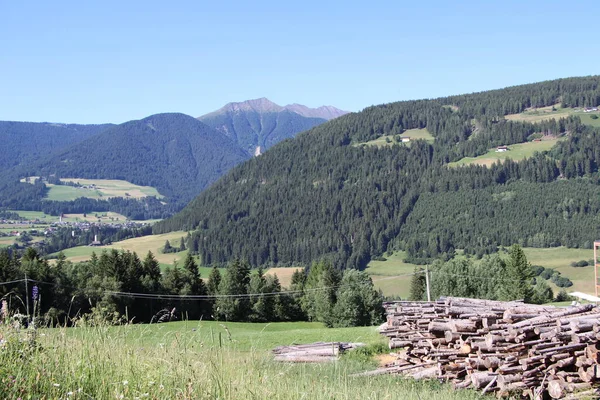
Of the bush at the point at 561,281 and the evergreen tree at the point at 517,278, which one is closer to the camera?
the evergreen tree at the point at 517,278

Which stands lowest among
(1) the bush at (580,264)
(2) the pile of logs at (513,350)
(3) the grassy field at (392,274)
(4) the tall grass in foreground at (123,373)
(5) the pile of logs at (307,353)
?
(3) the grassy field at (392,274)

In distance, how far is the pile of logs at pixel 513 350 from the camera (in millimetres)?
12766

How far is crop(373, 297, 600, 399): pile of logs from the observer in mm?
12766

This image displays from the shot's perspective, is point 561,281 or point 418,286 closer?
point 418,286

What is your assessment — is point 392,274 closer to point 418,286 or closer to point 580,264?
point 580,264

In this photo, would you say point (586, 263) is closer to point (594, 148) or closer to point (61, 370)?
point (594, 148)

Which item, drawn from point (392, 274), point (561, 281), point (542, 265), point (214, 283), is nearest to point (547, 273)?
point (561, 281)

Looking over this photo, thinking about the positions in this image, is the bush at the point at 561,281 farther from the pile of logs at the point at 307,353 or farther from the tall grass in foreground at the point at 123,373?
the tall grass in foreground at the point at 123,373

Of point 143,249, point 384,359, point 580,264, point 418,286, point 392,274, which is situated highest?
point 384,359

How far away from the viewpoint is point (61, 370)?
17.4 ft

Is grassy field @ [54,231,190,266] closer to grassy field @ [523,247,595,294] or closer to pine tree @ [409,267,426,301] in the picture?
grassy field @ [523,247,595,294]

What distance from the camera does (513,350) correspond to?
13289 millimetres

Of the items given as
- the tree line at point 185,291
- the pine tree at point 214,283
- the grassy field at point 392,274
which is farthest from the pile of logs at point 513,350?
the grassy field at point 392,274

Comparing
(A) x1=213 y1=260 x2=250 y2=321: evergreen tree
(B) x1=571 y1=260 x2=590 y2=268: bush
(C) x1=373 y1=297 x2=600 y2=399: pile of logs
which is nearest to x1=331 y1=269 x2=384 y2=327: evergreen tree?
(A) x1=213 y1=260 x2=250 y2=321: evergreen tree
